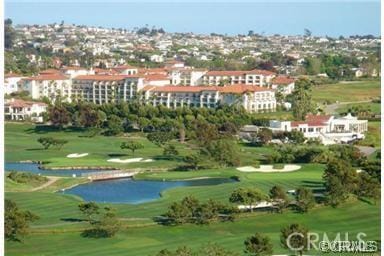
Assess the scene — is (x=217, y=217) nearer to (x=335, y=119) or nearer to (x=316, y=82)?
(x=335, y=119)

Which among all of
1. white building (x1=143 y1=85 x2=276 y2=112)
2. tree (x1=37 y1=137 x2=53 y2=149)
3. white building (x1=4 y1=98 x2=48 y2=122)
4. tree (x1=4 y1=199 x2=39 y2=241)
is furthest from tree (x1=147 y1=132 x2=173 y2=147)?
tree (x1=4 y1=199 x2=39 y2=241)

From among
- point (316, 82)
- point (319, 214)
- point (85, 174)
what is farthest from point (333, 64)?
point (319, 214)

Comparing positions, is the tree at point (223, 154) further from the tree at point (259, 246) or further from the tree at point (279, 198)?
the tree at point (259, 246)

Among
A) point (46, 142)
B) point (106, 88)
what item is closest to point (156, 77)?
point (106, 88)

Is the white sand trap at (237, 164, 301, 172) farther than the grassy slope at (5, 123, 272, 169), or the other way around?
the grassy slope at (5, 123, 272, 169)

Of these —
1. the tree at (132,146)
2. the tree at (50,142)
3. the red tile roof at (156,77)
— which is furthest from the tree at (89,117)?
the red tile roof at (156,77)

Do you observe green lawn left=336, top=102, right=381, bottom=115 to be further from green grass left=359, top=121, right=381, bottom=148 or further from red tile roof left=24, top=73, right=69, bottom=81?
red tile roof left=24, top=73, right=69, bottom=81
